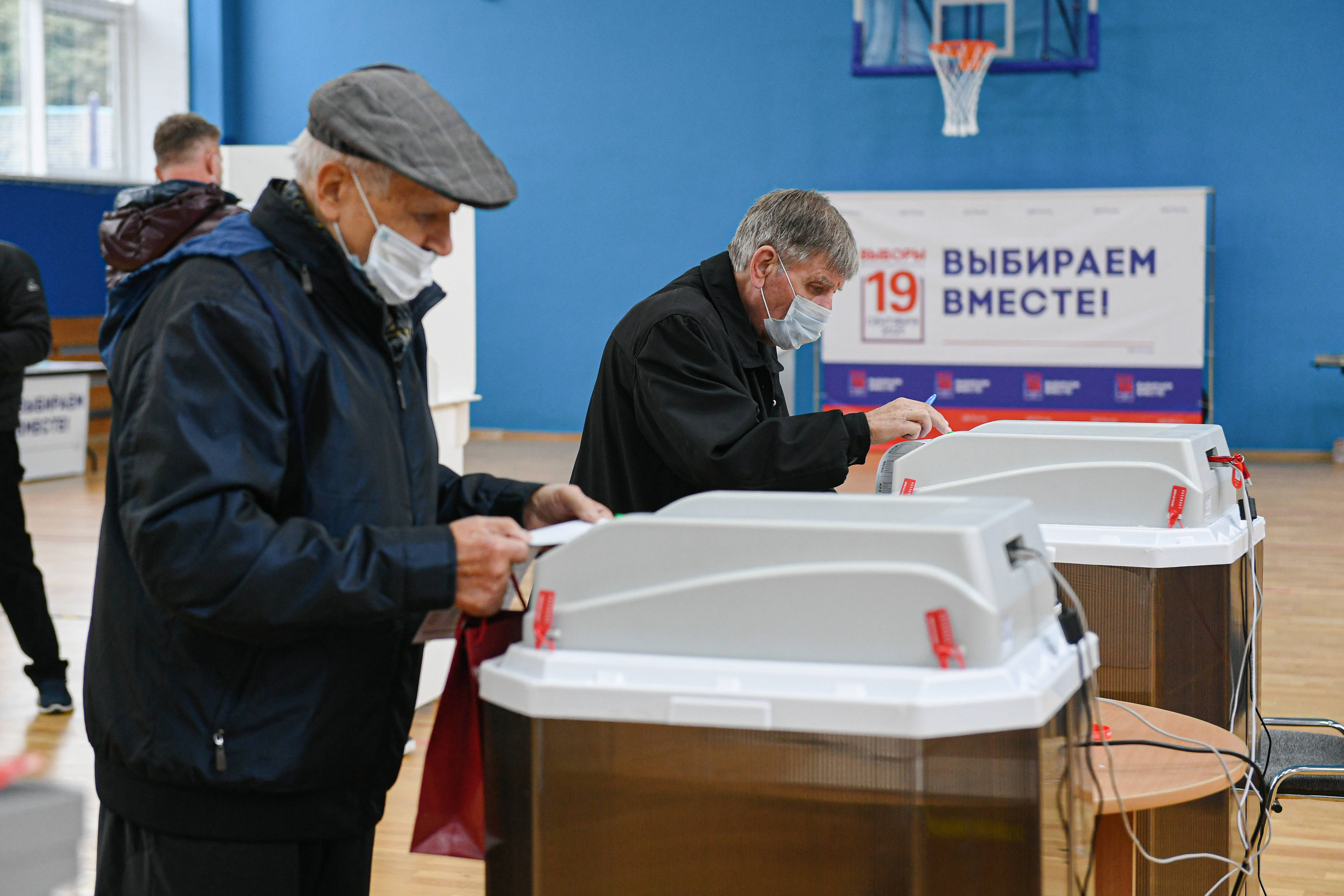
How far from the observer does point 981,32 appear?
8.12 metres

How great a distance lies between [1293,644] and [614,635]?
3.65m

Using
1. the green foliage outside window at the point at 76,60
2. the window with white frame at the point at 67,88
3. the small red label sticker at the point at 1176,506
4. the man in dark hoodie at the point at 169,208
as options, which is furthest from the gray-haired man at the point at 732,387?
the green foliage outside window at the point at 76,60

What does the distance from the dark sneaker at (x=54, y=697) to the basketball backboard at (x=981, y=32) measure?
6260mm

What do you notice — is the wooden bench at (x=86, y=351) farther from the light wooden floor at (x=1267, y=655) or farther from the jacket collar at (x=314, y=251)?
the jacket collar at (x=314, y=251)

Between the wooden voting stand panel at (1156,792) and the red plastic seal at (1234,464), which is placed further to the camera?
the red plastic seal at (1234,464)

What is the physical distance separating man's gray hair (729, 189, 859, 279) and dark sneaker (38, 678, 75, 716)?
2.34 m

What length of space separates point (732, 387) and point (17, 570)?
221 cm

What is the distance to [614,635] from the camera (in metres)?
1.03

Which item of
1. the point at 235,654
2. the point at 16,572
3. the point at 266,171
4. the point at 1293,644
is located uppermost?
the point at 266,171

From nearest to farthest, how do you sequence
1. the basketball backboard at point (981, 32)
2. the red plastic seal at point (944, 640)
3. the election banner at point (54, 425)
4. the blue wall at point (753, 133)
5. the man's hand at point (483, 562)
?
the red plastic seal at point (944, 640) < the man's hand at point (483, 562) < the election banner at point (54, 425) < the blue wall at point (753, 133) < the basketball backboard at point (981, 32)

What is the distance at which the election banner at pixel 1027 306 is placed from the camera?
25.0 ft

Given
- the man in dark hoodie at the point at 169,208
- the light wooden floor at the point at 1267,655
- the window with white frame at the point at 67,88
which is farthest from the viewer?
the window with white frame at the point at 67,88

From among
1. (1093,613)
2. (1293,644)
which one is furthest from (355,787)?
(1293,644)

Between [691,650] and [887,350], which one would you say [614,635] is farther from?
[887,350]
